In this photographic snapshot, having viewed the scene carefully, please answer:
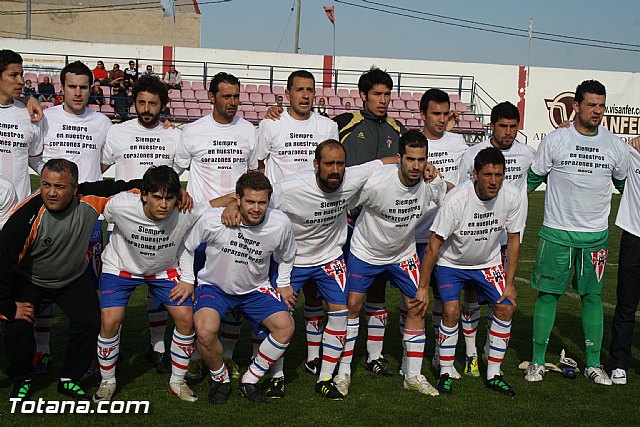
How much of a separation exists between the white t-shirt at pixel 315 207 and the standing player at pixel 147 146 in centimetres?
122

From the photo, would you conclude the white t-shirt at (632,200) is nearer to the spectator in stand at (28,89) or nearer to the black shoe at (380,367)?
the black shoe at (380,367)

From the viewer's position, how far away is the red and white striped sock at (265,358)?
5871mm

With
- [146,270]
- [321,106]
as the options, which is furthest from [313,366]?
[321,106]

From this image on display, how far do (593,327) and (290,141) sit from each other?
309cm

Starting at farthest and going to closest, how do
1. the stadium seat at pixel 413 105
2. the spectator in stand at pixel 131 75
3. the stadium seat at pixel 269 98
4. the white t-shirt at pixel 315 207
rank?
the stadium seat at pixel 413 105 < the stadium seat at pixel 269 98 < the spectator in stand at pixel 131 75 < the white t-shirt at pixel 315 207

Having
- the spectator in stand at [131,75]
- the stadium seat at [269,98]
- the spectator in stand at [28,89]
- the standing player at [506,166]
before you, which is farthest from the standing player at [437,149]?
the stadium seat at [269,98]

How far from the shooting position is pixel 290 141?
6.85m

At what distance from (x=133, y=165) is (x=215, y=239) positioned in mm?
Result: 1304

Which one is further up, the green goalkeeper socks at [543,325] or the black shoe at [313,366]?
the green goalkeeper socks at [543,325]

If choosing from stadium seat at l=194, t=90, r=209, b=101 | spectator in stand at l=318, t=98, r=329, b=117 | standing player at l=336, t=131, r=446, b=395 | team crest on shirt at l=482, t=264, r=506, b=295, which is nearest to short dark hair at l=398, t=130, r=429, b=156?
standing player at l=336, t=131, r=446, b=395

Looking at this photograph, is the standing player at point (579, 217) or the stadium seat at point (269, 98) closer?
the standing player at point (579, 217)

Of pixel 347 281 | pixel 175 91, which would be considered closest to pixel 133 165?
pixel 347 281

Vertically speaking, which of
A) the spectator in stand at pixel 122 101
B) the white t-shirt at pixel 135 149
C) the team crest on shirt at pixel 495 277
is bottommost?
the team crest on shirt at pixel 495 277

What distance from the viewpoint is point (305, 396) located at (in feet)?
19.7
